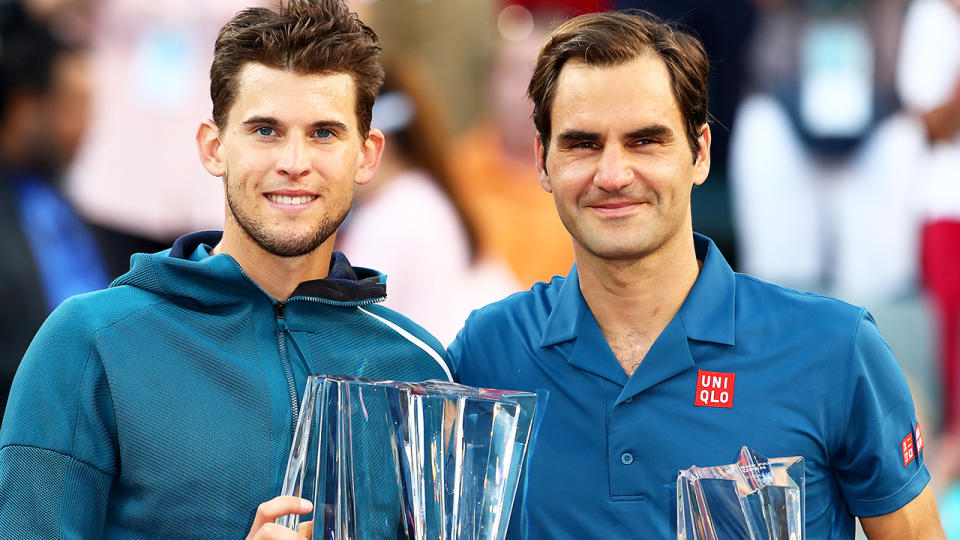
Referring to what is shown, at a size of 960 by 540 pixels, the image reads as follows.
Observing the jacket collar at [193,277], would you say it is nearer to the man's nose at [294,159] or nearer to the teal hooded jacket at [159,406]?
the teal hooded jacket at [159,406]

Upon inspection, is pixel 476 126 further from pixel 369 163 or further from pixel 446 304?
pixel 369 163

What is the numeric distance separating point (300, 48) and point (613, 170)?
60cm

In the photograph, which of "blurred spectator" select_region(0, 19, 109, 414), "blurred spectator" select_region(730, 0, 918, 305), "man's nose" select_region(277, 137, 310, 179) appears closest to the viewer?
"man's nose" select_region(277, 137, 310, 179)

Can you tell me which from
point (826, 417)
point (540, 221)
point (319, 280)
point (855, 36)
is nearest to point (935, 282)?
point (855, 36)

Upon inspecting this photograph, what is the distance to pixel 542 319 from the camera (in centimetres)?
213

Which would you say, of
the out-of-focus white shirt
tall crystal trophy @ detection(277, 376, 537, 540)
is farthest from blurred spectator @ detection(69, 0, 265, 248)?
tall crystal trophy @ detection(277, 376, 537, 540)

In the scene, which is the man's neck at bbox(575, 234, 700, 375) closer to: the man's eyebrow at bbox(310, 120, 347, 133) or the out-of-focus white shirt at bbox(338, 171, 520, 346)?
the man's eyebrow at bbox(310, 120, 347, 133)

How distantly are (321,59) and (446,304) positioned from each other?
116 inches

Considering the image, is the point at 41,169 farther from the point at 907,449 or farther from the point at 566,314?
the point at 907,449

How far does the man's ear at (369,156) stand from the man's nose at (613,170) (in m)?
0.42

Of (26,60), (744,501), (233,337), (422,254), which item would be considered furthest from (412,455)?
(26,60)

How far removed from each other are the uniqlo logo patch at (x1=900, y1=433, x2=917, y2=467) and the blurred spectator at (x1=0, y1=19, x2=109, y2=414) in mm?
3410

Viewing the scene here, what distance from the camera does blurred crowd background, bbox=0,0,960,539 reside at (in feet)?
14.9

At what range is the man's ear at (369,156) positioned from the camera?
205cm
